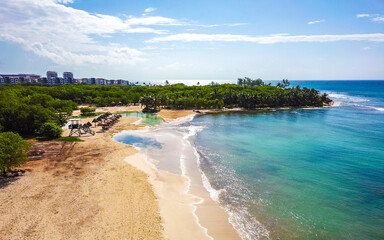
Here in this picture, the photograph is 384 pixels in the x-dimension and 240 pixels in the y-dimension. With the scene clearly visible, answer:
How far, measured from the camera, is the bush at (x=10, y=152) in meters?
19.3

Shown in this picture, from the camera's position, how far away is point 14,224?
1394cm

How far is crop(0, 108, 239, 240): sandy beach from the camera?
1361 cm

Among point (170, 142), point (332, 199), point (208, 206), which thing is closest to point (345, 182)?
point (332, 199)

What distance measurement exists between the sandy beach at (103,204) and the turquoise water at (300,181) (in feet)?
10.5

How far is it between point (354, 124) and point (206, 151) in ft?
141

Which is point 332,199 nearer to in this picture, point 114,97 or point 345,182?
point 345,182

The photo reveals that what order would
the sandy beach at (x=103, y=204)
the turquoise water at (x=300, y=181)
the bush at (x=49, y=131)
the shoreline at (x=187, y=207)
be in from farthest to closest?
the bush at (x=49, y=131) < the turquoise water at (x=300, y=181) < the shoreline at (x=187, y=207) < the sandy beach at (x=103, y=204)

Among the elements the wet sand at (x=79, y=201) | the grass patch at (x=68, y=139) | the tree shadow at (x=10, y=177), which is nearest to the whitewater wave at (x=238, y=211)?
the wet sand at (x=79, y=201)

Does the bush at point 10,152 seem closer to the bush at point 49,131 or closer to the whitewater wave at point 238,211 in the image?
the bush at point 49,131

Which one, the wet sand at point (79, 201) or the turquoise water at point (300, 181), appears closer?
the wet sand at point (79, 201)

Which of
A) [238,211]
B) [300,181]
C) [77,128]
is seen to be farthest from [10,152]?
[300,181]

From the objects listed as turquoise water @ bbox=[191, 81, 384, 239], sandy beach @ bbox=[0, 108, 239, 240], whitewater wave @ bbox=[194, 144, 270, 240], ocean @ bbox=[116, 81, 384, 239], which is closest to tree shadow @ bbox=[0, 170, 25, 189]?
sandy beach @ bbox=[0, 108, 239, 240]

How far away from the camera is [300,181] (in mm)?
22078

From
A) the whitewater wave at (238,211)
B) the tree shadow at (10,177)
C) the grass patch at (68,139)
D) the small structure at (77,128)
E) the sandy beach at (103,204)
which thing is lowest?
the whitewater wave at (238,211)
